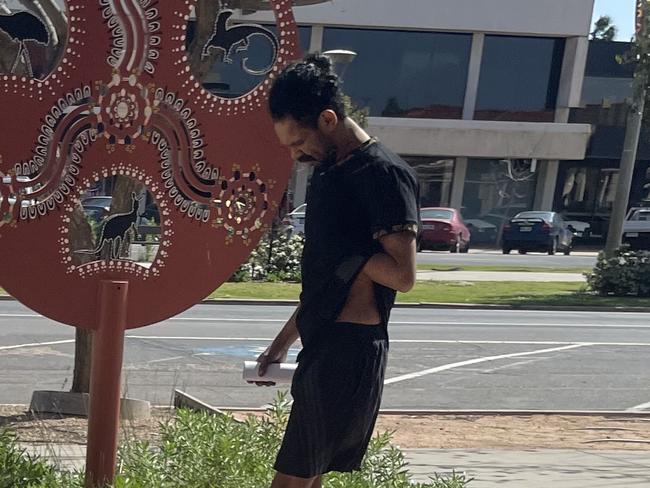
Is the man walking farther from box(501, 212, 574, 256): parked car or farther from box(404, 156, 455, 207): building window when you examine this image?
box(404, 156, 455, 207): building window

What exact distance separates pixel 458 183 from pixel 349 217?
4250cm

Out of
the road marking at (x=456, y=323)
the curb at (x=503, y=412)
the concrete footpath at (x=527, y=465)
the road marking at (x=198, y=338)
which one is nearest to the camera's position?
the concrete footpath at (x=527, y=465)

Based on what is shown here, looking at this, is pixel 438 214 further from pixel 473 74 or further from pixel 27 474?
pixel 27 474

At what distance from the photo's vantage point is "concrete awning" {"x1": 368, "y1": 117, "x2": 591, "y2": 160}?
43750 mm

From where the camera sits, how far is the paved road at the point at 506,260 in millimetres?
30656

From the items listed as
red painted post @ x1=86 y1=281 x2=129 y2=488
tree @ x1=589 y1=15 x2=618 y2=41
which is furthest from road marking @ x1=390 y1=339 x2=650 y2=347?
tree @ x1=589 y1=15 x2=618 y2=41

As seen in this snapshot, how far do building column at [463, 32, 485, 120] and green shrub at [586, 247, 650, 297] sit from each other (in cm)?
2364

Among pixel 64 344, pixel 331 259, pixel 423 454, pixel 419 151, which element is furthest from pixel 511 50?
pixel 331 259

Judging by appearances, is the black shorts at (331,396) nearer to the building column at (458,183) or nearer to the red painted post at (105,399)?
the red painted post at (105,399)

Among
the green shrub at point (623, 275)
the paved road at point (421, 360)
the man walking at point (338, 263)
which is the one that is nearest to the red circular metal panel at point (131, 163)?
the man walking at point (338, 263)

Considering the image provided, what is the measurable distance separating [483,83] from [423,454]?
131ft

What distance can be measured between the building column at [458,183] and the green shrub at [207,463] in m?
40.9

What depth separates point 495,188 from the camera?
4619cm

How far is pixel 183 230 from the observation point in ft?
15.3
